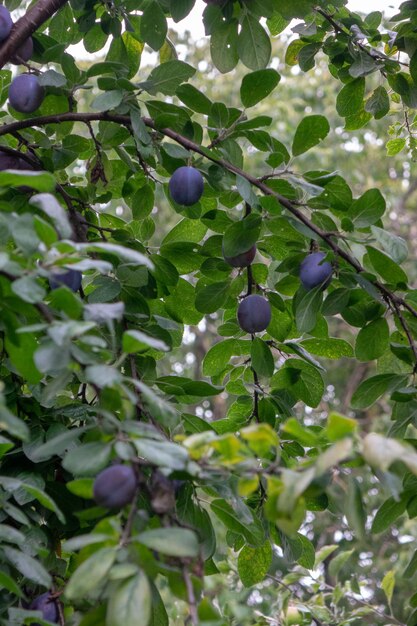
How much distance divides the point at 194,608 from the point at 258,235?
567mm

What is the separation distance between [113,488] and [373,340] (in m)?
0.54

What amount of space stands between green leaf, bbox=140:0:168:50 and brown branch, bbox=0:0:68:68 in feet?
0.55

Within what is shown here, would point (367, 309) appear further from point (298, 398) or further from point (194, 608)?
point (194, 608)

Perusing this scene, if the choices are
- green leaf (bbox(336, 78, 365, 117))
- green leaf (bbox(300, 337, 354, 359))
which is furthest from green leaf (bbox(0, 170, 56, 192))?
green leaf (bbox(336, 78, 365, 117))

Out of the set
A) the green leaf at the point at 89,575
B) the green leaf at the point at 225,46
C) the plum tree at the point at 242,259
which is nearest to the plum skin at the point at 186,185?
the plum tree at the point at 242,259

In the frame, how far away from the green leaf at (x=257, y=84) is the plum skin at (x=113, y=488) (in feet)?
1.90

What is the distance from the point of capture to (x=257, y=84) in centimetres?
108

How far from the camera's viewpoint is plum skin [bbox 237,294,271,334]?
1115 mm

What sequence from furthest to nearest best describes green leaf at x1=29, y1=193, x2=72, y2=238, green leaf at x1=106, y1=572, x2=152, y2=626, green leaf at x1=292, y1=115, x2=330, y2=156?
green leaf at x1=292, y1=115, x2=330, y2=156
green leaf at x1=29, y1=193, x2=72, y2=238
green leaf at x1=106, y1=572, x2=152, y2=626

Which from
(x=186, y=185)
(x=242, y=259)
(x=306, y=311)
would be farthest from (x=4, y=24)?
(x=306, y=311)

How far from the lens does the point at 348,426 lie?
0.64 m

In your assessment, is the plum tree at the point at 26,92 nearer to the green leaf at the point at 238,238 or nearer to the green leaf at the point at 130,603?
the green leaf at the point at 238,238

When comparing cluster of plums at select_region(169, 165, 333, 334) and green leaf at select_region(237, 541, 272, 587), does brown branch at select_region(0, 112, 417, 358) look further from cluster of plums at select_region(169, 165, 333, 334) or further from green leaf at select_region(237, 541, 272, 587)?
green leaf at select_region(237, 541, 272, 587)

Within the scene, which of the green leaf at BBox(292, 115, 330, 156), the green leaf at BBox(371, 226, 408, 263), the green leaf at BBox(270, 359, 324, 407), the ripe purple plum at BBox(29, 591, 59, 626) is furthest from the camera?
the green leaf at BBox(270, 359, 324, 407)
